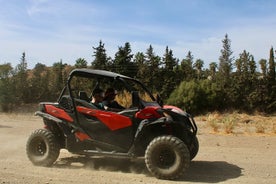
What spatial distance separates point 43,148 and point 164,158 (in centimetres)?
309

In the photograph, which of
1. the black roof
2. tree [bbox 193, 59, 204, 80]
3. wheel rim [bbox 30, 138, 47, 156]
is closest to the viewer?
the black roof

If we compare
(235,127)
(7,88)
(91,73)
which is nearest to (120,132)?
(91,73)

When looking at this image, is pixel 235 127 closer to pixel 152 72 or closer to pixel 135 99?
pixel 135 99

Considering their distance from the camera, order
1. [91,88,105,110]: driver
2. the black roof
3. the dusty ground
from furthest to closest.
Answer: [91,88,105,110]: driver
the black roof
the dusty ground

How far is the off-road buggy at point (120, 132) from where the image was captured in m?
8.13

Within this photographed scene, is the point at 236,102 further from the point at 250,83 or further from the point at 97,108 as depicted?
the point at 97,108

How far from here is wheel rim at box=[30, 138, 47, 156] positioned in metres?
9.49

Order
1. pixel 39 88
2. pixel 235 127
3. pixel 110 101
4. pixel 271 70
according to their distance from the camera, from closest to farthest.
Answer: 1. pixel 110 101
2. pixel 235 127
3. pixel 271 70
4. pixel 39 88

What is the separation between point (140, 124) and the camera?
8461mm

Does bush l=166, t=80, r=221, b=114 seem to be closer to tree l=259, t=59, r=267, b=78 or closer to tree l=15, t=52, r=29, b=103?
tree l=259, t=59, r=267, b=78

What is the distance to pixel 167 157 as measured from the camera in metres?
8.23

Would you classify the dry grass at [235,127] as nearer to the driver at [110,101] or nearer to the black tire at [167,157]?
the driver at [110,101]

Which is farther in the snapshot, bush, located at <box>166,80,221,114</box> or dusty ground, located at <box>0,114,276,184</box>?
bush, located at <box>166,80,221,114</box>

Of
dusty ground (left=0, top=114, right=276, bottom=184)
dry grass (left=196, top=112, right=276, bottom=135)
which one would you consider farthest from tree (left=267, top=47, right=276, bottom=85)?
dusty ground (left=0, top=114, right=276, bottom=184)
